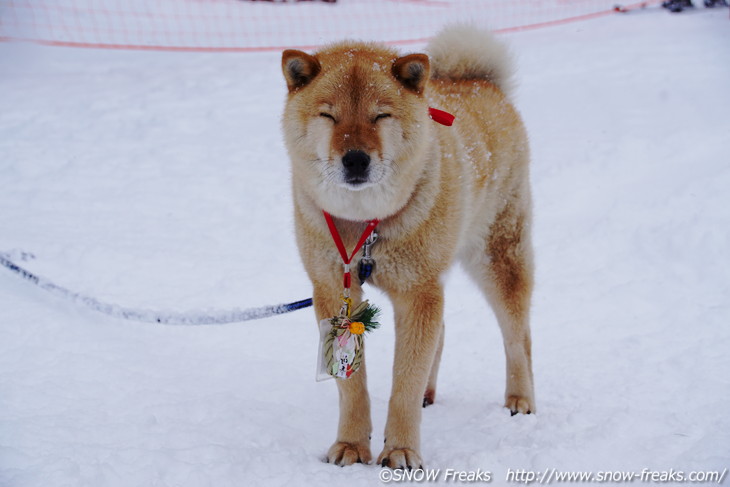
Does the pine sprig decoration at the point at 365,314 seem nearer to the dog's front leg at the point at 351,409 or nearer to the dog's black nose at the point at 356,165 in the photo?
the dog's front leg at the point at 351,409

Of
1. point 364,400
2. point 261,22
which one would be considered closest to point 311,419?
point 364,400

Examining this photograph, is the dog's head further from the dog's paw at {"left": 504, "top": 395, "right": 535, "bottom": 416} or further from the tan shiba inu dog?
the dog's paw at {"left": 504, "top": 395, "right": 535, "bottom": 416}

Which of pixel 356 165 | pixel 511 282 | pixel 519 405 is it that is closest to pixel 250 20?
pixel 511 282

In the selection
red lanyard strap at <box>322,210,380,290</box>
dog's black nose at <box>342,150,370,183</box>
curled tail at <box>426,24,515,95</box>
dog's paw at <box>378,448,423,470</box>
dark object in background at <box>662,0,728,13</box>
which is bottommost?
dog's paw at <box>378,448,423,470</box>

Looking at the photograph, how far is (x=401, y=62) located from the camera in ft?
9.36

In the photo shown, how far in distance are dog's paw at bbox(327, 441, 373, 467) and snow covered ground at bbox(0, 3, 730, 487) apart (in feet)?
0.23

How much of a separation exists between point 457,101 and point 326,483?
86.0 inches

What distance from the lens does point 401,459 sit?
279 cm

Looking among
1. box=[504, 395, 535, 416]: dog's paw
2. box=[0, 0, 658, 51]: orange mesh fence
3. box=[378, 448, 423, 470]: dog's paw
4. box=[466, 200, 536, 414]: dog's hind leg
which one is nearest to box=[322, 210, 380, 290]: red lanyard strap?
box=[378, 448, 423, 470]: dog's paw

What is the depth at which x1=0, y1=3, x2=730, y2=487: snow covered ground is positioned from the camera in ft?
9.57

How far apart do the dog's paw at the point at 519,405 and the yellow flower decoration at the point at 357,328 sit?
1.26 m

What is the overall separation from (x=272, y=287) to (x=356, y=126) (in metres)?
2.86

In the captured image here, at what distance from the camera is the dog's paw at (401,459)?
2781 millimetres

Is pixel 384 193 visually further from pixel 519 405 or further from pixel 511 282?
pixel 519 405
